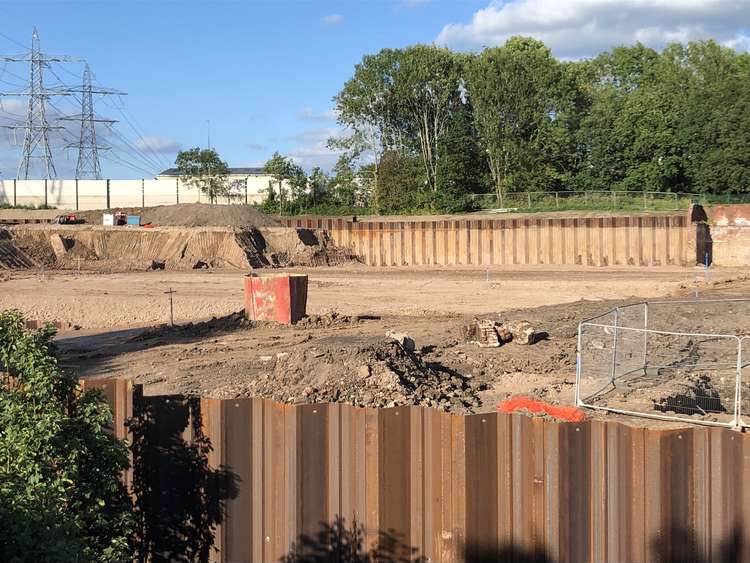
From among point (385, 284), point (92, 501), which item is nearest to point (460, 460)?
point (92, 501)

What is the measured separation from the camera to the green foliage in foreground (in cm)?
454

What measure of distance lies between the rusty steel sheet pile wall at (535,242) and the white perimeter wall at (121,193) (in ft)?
107

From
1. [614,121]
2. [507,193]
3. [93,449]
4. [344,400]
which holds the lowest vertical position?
[344,400]

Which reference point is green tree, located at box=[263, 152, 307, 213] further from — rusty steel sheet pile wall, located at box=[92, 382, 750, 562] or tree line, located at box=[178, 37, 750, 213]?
rusty steel sheet pile wall, located at box=[92, 382, 750, 562]

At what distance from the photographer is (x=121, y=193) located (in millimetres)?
75062

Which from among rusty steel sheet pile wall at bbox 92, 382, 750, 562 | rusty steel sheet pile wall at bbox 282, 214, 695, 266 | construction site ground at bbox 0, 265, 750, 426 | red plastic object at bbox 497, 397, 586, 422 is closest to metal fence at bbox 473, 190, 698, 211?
rusty steel sheet pile wall at bbox 282, 214, 695, 266

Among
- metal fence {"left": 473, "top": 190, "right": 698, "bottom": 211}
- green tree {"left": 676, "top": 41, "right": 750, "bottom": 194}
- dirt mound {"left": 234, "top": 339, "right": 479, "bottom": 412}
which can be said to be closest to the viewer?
dirt mound {"left": 234, "top": 339, "right": 479, "bottom": 412}

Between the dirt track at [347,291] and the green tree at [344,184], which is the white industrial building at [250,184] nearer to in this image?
the green tree at [344,184]

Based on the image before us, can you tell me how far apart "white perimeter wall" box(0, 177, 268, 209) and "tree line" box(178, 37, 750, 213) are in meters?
7.34

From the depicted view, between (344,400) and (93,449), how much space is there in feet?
23.9

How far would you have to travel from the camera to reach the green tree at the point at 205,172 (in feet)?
241

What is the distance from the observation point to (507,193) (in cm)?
6291

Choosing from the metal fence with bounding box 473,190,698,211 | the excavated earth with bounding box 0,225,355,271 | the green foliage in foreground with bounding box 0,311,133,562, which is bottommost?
the green foliage in foreground with bounding box 0,311,133,562

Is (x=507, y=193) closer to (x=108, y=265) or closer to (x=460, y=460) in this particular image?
(x=108, y=265)
